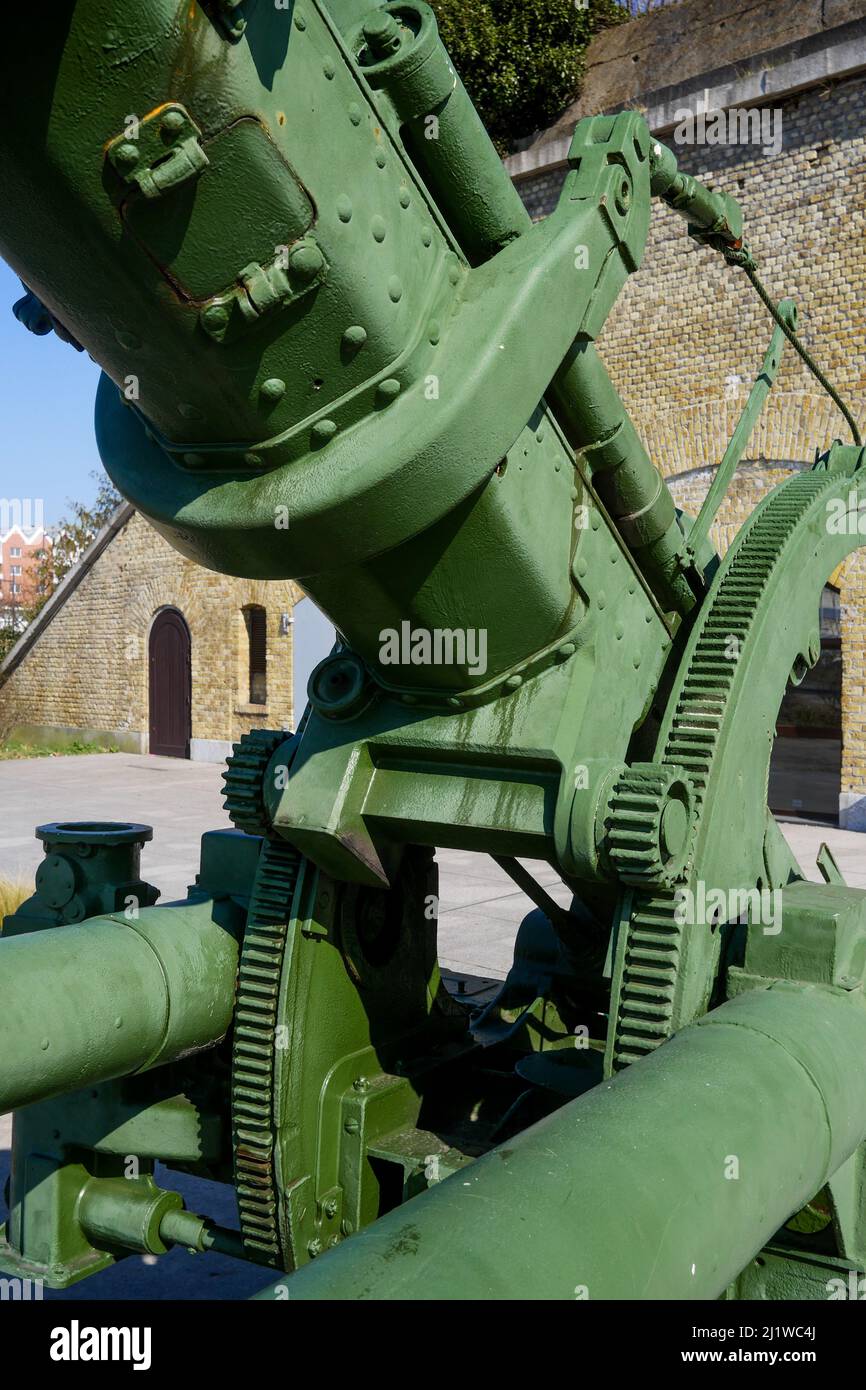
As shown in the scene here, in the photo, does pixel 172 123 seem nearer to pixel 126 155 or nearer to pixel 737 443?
pixel 126 155

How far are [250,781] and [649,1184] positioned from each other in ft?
5.11

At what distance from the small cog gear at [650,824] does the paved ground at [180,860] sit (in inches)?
88.9

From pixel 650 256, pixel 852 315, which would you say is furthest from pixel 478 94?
pixel 852 315

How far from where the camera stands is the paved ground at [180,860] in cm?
403

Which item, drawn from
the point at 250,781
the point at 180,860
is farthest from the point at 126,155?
the point at 180,860

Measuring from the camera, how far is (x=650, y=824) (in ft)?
7.96

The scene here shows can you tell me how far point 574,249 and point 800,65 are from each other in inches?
456

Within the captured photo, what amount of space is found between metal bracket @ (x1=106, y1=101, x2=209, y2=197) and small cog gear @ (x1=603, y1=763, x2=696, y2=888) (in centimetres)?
138

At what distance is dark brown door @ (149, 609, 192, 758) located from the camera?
19906mm
